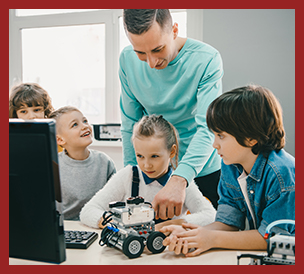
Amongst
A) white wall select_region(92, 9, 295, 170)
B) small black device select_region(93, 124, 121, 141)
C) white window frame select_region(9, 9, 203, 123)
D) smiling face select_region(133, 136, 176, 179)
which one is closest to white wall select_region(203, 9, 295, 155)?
white wall select_region(92, 9, 295, 170)

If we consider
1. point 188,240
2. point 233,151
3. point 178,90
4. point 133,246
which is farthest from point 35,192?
point 178,90

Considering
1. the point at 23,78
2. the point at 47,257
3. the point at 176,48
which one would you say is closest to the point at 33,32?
the point at 23,78

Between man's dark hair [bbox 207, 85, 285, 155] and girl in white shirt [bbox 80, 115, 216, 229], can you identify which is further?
girl in white shirt [bbox 80, 115, 216, 229]

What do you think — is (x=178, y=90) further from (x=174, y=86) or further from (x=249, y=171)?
(x=249, y=171)

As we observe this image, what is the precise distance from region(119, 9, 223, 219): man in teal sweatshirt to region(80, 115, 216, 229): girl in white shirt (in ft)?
0.33

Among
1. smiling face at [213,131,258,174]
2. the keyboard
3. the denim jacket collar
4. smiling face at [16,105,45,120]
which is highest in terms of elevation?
smiling face at [16,105,45,120]

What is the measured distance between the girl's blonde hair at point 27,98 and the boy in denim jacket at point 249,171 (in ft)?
3.89

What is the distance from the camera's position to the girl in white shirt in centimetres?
122

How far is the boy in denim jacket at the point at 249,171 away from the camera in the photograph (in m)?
0.91

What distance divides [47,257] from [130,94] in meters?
1.08

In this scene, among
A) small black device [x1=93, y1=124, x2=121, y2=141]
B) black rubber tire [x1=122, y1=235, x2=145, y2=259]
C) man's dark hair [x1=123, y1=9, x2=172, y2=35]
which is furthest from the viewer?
small black device [x1=93, y1=124, x2=121, y2=141]

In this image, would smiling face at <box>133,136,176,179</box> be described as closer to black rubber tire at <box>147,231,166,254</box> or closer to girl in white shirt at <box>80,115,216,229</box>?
girl in white shirt at <box>80,115,216,229</box>

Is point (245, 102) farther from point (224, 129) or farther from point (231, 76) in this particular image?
point (231, 76)

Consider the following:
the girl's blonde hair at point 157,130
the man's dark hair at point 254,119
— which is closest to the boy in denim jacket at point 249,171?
the man's dark hair at point 254,119
